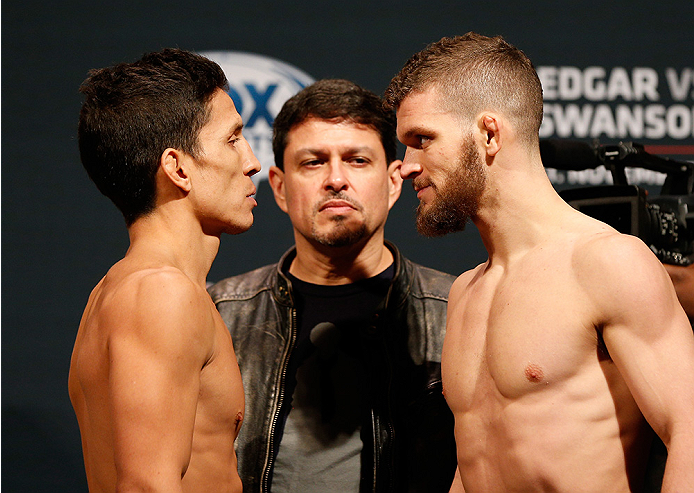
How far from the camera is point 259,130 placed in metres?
2.62

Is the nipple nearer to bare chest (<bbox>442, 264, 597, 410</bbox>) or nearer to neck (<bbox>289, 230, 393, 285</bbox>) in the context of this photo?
bare chest (<bbox>442, 264, 597, 410</bbox>)

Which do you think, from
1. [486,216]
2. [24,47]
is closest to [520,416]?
[486,216]

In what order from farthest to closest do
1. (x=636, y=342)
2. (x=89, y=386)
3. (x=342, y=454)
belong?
(x=342, y=454), (x=89, y=386), (x=636, y=342)

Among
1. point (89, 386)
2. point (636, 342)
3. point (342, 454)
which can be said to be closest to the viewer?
point (636, 342)

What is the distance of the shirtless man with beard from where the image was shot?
106 cm

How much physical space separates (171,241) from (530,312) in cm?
73

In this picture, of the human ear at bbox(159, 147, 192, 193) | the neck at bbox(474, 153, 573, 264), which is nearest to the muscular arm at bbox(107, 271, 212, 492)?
the human ear at bbox(159, 147, 192, 193)

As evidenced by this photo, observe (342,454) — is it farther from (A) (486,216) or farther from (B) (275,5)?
(B) (275,5)

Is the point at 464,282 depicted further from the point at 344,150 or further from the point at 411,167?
the point at 344,150

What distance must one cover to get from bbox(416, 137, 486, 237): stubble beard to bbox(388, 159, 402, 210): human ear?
0.76 meters

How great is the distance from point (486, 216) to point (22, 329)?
199 centimetres

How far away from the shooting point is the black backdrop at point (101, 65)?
2.56 m

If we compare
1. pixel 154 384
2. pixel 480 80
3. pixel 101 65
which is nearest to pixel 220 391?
pixel 154 384

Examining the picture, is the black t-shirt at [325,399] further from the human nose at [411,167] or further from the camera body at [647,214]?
the camera body at [647,214]
